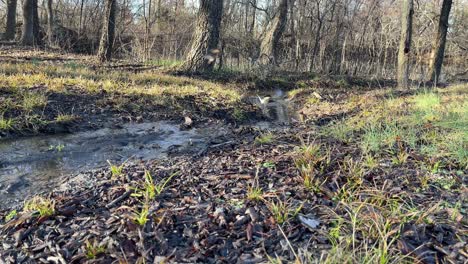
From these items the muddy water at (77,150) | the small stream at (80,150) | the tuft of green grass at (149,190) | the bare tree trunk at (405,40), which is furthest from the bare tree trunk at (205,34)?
the tuft of green grass at (149,190)

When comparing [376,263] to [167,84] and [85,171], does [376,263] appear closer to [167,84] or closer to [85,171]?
[85,171]

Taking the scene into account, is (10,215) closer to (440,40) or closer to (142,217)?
(142,217)

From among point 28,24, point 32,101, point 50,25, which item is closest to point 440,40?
point 32,101

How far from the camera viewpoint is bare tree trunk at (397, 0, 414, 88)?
28.2 feet

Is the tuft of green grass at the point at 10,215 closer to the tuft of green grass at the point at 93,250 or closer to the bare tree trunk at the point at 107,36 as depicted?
the tuft of green grass at the point at 93,250

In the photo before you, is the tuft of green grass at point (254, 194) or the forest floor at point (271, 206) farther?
the tuft of green grass at point (254, 194)

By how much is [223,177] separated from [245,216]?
67 cm

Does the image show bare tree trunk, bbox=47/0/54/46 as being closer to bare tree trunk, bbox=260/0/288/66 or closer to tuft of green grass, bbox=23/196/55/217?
bare tree trunk, bbox=260/0/288/66

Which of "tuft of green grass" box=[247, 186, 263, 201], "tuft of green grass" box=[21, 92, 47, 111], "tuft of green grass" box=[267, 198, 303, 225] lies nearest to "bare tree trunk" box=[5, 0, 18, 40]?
"tuft of green grass" box=[21, 92, 47, 111]

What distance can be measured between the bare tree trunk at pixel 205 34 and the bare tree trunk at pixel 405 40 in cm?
468

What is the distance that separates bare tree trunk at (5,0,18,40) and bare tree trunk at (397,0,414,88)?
46.5 feet

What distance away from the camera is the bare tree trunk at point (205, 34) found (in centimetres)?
1017

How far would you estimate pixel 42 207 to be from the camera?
2527 mm

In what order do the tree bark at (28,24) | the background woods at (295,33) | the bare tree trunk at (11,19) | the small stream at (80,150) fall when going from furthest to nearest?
the background woods at (295,33) → the bare tree trunk at (11,19) → the tree bark at (28,24) → the small stream at (80,150)
